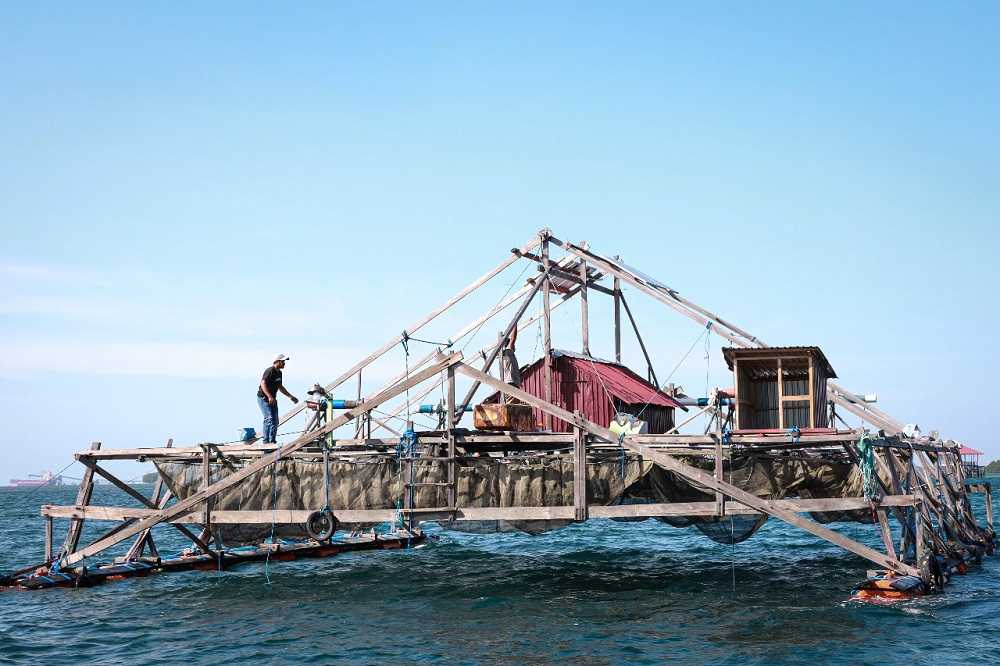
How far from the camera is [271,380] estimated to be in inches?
932

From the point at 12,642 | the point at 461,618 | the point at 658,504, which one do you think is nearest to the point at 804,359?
the point at 658,504

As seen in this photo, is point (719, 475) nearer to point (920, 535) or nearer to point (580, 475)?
point (580, 475)

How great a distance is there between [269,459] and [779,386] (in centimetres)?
1266

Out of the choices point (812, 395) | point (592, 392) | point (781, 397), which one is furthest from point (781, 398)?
point (592, 392)

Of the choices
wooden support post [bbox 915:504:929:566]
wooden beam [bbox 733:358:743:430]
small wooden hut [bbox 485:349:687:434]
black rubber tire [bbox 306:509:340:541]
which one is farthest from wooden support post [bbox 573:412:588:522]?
wooden support post [bbox 915:504:929:566]

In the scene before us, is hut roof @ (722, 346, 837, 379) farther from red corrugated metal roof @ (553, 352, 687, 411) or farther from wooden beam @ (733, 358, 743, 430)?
red corrugated metal roof @ (553, 352, 687, 411)

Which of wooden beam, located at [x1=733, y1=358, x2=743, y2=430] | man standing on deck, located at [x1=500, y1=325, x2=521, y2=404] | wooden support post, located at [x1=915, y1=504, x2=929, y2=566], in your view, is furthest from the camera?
man standing on deck, located at [x1=500, y1=325, x2=521, y2=404]

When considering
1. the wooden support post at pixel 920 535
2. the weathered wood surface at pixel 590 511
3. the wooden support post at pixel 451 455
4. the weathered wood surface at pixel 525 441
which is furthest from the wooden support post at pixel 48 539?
the wooden support post at pixel 920 535

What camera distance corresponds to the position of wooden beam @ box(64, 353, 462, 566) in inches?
833

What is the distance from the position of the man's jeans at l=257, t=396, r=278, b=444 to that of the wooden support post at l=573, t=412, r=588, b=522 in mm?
7502

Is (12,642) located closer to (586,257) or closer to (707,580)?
(707,580)

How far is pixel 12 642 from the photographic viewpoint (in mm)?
18609

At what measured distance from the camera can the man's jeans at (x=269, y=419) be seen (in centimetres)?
2327

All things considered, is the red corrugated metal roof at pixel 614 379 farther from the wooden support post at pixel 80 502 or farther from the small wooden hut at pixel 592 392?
the wooden support post at pixel 80 502
